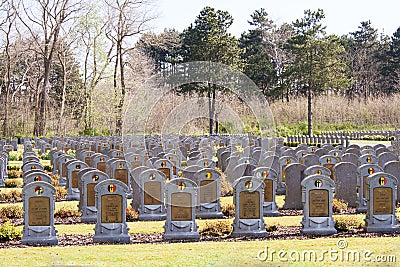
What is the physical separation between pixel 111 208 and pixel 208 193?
343 cm

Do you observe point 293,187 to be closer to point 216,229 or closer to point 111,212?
point 216,229

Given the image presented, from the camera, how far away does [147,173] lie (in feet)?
50.2

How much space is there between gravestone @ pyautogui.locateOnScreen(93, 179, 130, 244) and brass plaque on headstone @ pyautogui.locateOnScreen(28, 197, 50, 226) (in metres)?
0.95

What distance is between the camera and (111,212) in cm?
1270

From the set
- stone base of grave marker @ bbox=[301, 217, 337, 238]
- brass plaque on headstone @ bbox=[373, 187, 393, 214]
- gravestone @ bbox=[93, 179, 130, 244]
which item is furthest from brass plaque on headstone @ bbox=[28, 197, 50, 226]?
brass plaque on headstone @ bbox=[373, 187, 393, 214]

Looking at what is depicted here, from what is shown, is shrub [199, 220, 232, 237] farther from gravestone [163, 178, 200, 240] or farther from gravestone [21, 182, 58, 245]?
gravestone [21, 182, 58, 245]

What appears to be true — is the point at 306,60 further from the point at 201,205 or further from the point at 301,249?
the point at 301,249

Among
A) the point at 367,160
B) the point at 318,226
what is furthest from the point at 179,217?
the point at 367,160

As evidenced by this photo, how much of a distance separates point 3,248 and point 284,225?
5828 mm

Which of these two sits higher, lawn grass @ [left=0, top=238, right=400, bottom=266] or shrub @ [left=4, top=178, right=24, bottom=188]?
shrub @ [left=4, top=178, right=24, bottom=188]

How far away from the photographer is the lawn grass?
10.1 metres

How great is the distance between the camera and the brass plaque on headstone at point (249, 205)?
1307 centimetres

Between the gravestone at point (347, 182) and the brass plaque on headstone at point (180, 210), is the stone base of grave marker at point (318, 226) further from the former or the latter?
the gravestone at point (347, 182)

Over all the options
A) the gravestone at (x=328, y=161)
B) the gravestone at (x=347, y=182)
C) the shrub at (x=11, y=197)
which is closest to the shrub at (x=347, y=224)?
the gravestone at (x=347, y=182)
